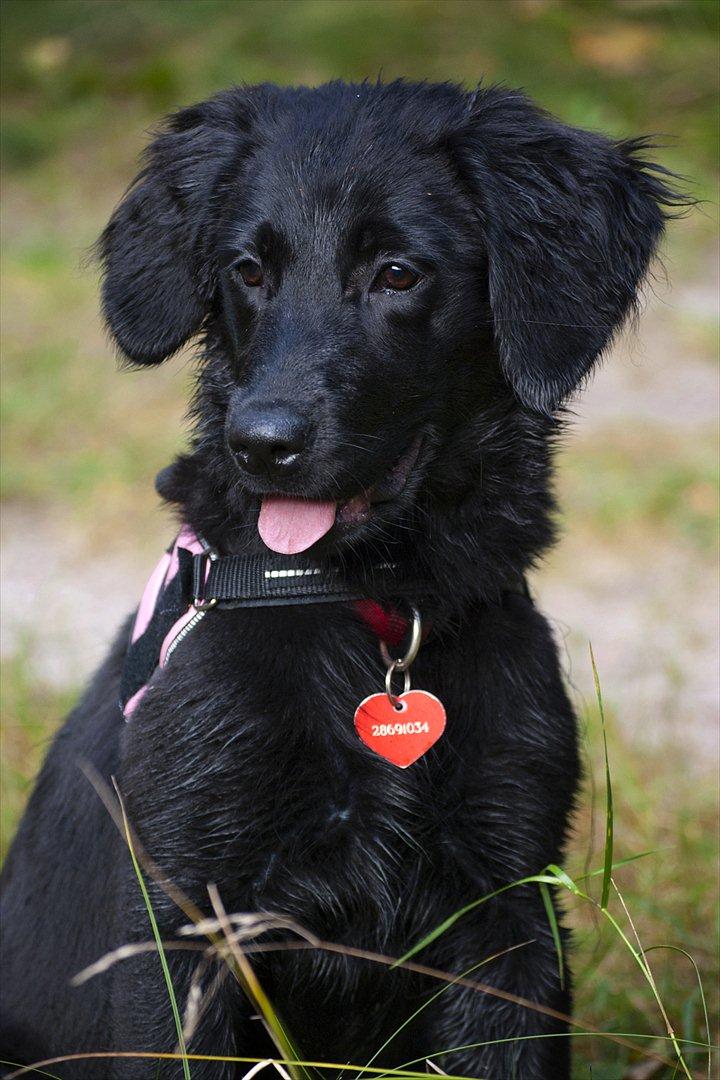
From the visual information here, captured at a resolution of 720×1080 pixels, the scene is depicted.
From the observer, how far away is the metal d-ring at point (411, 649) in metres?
2.44

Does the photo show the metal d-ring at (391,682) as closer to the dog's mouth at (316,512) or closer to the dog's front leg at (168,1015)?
the dog's mouth at (316,512)

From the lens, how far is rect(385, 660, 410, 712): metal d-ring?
2.41m

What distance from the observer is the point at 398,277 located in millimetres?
2459

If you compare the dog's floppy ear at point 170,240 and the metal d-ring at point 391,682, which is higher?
the dog's floppy ear at point 170,240

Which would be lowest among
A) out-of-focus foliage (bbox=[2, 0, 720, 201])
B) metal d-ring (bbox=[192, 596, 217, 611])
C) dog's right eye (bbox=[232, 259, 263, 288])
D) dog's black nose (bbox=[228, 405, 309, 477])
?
metal d-ring (bbox=[192, 596, 217, 611])

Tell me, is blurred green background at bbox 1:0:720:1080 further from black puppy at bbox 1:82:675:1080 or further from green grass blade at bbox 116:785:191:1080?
green grass blade at bbox 116:785:191:1080

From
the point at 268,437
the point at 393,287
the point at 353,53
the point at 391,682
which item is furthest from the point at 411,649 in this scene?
the point at 353,53

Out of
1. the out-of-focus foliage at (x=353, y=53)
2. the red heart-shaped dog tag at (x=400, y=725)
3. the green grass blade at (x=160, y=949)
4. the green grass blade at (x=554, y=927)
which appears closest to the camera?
the green grass blade at (x=160, y=949)

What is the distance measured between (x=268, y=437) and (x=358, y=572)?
34cm

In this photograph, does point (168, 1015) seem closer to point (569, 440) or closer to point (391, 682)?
point (391, 682)

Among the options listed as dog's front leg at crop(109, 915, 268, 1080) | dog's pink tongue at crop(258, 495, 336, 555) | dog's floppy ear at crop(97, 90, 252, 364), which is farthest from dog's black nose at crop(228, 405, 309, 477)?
dog's front leg at crop(109, 915, 268, 1080)

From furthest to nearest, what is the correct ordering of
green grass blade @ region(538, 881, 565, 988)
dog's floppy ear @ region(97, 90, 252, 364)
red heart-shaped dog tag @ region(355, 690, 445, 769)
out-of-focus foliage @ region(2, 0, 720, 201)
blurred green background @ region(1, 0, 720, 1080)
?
out-of-focus foliage @ region(2, 0, 720, 201), blurred green background @ region(1, 0, 720, 1080), dog's floppy ear @ region(97, 90, 252, 364), red heart-shaped dog tag @ region(355, 690, 445, 769), green grass blade @ region(538, 881, 565, 988)

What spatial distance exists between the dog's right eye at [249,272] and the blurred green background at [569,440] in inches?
21.5

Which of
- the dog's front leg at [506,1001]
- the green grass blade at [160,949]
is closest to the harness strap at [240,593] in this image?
the green grass blade at [160,949]
